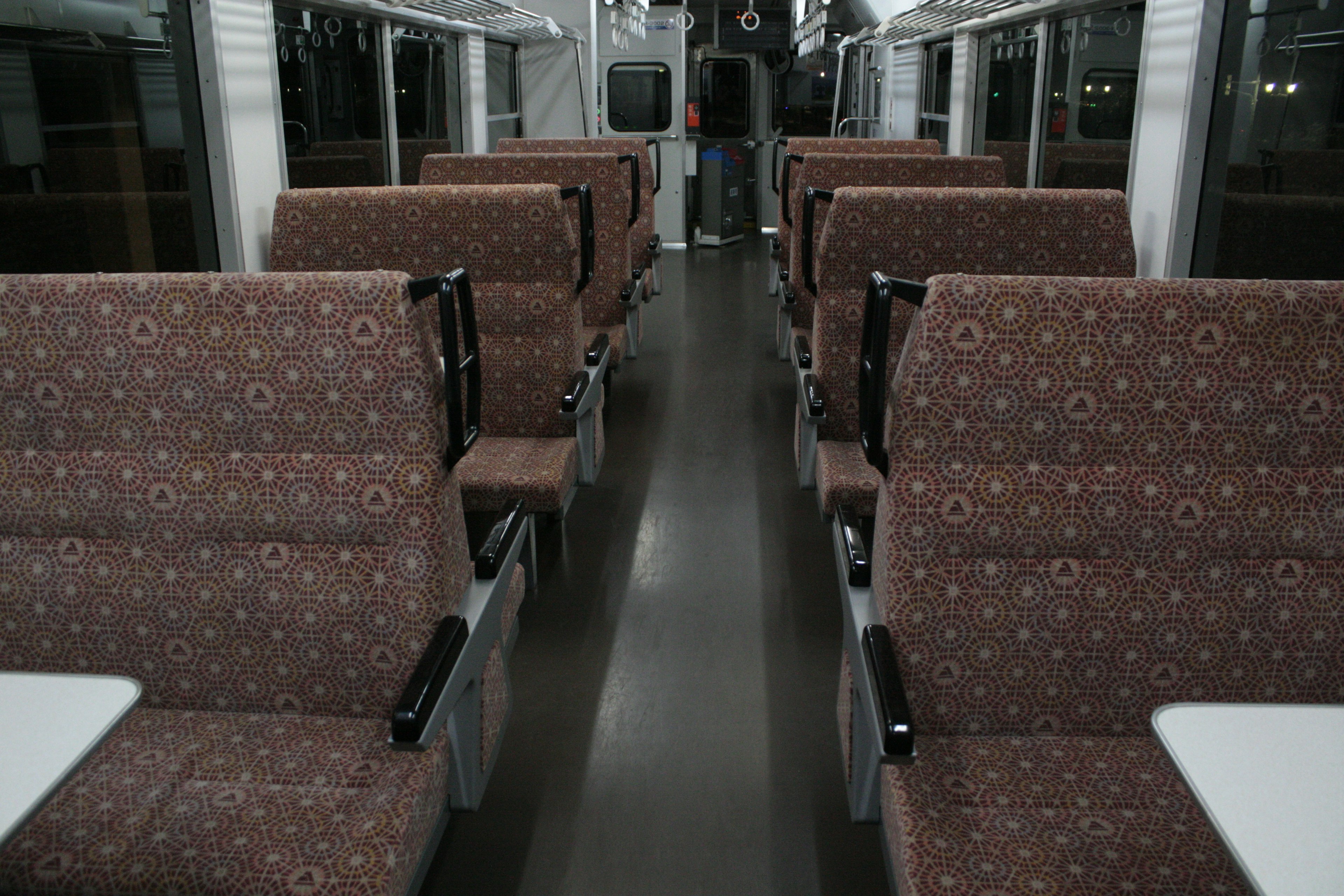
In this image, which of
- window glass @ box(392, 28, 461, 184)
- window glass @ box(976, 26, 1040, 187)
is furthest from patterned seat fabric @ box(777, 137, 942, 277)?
window glass @ box(392, 28, 461, 184)

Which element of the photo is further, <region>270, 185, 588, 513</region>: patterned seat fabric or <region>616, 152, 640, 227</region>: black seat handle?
<region>616, 152, 640, 227</region>: black seat handle

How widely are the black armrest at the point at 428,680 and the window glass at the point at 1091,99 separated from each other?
2.71 meters

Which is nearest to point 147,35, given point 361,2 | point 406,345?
point 361,2

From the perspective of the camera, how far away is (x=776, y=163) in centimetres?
795

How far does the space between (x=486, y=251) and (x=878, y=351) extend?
1.63 metres

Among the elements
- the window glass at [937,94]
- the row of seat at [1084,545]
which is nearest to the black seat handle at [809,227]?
the row of seat at [1084,545]

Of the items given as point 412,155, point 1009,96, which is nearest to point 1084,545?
point 1009,96

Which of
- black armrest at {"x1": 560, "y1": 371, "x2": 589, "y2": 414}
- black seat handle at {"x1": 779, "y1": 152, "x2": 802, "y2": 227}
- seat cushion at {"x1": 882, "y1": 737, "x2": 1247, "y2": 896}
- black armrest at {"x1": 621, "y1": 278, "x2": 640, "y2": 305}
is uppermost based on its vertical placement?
black seat handle at {"x1": 779, "y1": 152, "x2": 802, "y2": 227}

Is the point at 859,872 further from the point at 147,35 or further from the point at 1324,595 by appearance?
the point at 147,35

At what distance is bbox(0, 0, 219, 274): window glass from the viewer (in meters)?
2.19

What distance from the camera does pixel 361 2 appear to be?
3.94 metres

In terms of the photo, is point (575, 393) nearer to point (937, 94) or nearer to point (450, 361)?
point (450, 361)

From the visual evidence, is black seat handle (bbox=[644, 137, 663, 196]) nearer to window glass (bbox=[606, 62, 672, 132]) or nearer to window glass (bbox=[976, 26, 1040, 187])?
window glass (bbox=[606, 62, 672, 132])

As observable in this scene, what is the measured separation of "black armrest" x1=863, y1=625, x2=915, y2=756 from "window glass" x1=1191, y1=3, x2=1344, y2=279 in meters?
1.71
